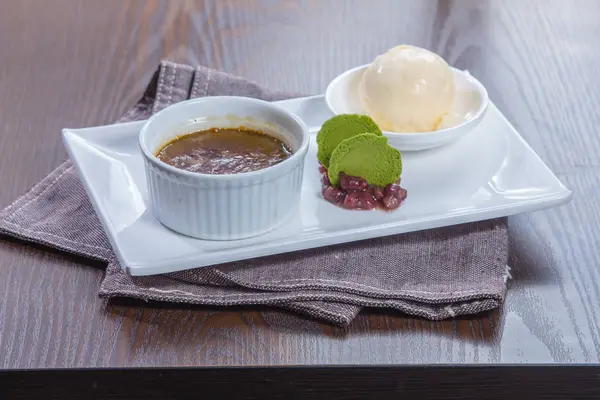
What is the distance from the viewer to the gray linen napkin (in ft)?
3.50

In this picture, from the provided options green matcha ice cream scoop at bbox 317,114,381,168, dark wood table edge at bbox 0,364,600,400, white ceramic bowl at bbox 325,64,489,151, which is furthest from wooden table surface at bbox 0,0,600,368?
green matcha ice cream scoop at bbox 317,114,381,168

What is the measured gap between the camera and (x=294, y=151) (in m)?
1.23

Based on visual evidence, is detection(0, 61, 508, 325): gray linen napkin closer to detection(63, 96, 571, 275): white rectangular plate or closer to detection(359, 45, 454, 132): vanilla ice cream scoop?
detection(63, 96, 571, 275): white rectangular plate

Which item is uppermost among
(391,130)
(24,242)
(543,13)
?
(24,242)

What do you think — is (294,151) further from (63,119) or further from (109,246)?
(63,119)

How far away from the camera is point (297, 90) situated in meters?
1.65

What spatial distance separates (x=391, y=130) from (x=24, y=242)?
0.62 meters

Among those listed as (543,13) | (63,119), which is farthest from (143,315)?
(543,13)

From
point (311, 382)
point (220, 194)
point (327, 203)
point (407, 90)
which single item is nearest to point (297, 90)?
point (407, 90)

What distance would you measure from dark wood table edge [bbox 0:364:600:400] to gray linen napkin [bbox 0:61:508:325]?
82 mm

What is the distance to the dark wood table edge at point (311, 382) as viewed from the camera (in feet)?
3.21

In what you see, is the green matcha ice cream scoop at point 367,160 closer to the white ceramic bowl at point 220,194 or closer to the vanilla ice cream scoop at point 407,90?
the white ceramic bowl at point 220,194

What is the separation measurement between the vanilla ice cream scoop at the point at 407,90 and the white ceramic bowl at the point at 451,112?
1.4 inches

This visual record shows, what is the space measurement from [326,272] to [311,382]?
17 centimetres
